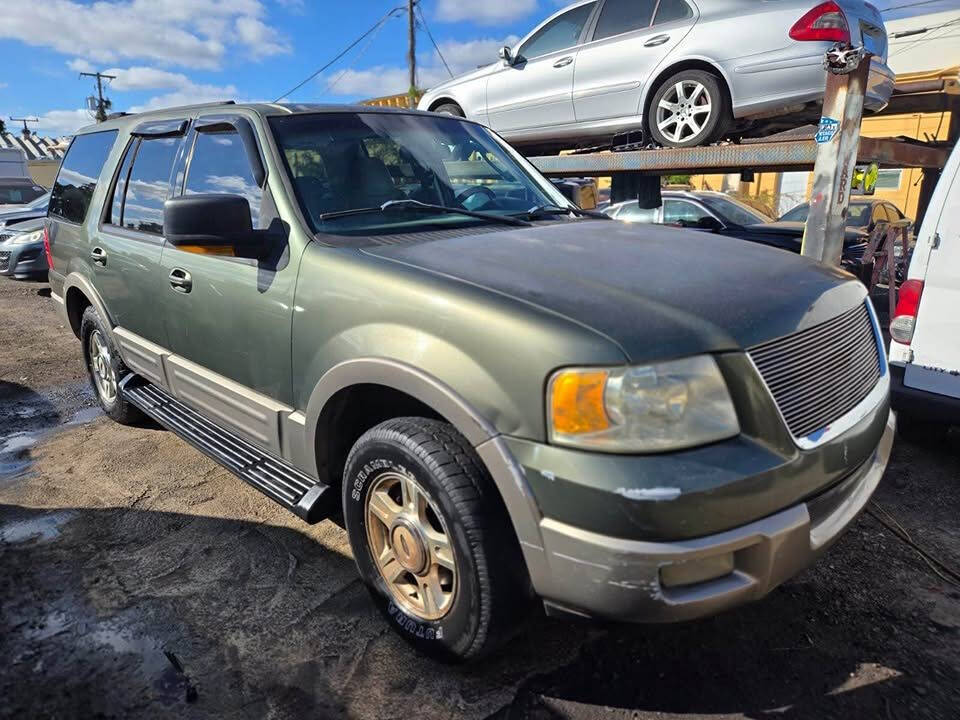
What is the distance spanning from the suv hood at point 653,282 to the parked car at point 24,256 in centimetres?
925

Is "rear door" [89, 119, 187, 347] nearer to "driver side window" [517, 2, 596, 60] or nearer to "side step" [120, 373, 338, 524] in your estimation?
"side step" [120, 373, 338, 524]

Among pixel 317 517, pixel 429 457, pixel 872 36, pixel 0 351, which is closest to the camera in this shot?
pixel 429 457

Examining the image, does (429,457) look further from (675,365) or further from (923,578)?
(923,578)

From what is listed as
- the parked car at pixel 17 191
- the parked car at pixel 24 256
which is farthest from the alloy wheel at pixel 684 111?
the parked car at pixel 17 191

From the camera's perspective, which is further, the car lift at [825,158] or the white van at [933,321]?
the car lift at [825,158]

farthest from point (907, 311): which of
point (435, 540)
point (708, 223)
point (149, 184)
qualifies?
point (708, 223)

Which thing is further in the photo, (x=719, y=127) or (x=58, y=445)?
(x=719, y=127)

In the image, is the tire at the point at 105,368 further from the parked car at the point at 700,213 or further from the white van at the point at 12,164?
the white van at the point at 12,164

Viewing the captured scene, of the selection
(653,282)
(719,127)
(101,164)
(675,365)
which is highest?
(719,127)

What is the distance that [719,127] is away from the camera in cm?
537

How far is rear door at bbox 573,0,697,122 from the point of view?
566 centimetres

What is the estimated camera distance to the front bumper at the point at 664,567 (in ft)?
5.55

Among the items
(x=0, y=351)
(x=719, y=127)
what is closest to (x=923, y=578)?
(x=719, y=127)

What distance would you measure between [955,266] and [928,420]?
815mm
